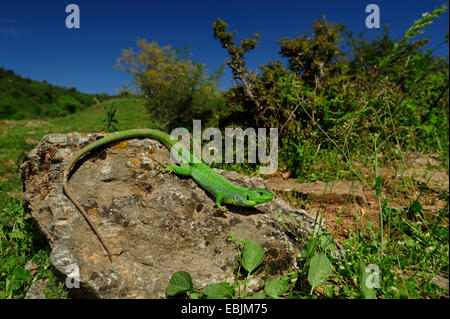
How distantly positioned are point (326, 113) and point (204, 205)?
4626 millimetres

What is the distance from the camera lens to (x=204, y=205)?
3453 millimetres

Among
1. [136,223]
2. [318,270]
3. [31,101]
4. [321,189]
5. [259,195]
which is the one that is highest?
[31,101]

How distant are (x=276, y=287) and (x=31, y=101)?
46.7m

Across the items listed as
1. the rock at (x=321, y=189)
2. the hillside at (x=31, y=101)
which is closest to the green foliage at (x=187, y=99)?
the rock at (x=321, y=189)

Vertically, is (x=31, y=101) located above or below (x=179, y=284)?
above

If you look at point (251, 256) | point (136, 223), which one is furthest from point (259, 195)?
point (136, 223)

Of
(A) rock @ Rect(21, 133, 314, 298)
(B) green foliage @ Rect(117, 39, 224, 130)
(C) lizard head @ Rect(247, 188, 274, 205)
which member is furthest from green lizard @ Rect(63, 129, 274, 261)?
(B) green foliage @ Rect(117, 39, 224, 130)

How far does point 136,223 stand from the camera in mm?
3064

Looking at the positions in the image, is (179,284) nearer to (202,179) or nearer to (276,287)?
(276,287)

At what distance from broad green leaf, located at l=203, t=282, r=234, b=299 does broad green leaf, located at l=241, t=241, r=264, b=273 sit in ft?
1.16

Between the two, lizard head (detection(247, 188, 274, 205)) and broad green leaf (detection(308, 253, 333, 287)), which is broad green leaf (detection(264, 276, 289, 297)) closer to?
broad green leaf (detection(308, 253, 333, 287))

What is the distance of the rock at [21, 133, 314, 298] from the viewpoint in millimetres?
2607
